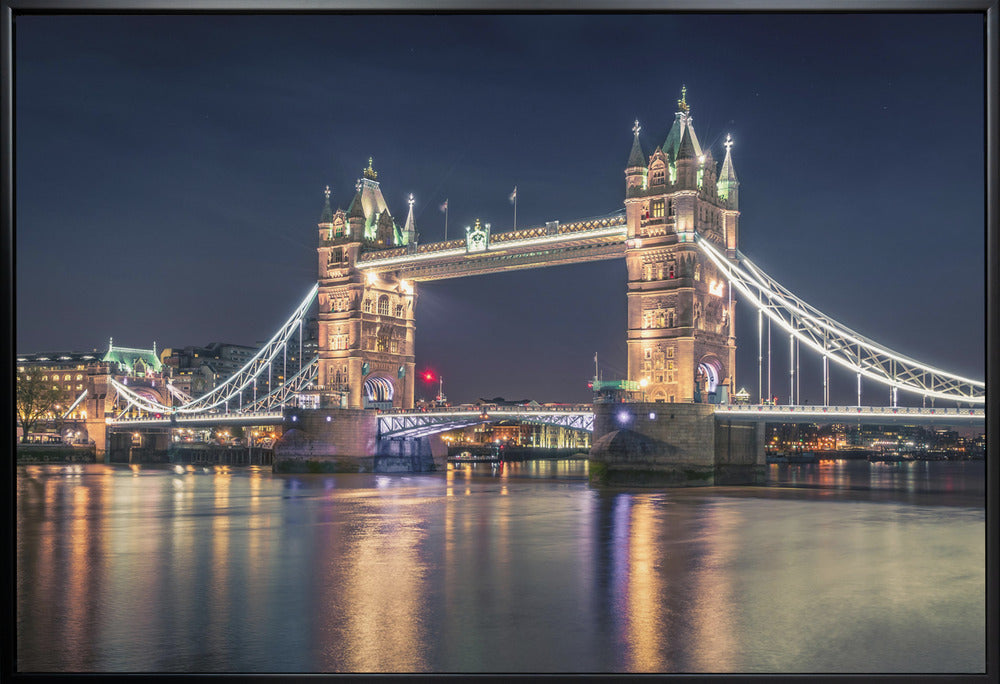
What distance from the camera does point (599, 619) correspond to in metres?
13.0

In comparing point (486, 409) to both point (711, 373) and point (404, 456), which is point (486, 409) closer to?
point (404, 456)

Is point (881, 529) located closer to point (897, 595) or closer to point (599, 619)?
point (897, 595)

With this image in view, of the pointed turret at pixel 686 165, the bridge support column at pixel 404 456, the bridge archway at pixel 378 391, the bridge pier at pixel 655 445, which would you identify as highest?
the pointed turret at pixel 686 165

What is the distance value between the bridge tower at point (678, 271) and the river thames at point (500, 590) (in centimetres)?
1322

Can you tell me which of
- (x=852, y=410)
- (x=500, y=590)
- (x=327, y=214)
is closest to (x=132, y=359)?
(x=327, y=214)

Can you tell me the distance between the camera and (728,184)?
48.3 metres

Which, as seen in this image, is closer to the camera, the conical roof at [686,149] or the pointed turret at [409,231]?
the conical roof at [686,149]

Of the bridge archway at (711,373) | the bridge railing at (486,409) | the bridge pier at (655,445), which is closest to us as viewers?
the bridge pier at (655,445)

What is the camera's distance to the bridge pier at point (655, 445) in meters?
40.7

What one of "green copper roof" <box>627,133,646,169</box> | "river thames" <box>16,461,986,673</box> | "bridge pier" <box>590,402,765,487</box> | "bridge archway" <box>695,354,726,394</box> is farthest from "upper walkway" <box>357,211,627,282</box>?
"river thames" <box>16,461,986,673</box>

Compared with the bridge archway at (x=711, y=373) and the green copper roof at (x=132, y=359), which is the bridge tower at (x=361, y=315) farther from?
the green copper roof at (x=132, y=359)

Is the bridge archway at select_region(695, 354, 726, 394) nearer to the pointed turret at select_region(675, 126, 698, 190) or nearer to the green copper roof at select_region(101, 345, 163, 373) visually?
the pointed turret at select_region(675, 126, 698, 190)

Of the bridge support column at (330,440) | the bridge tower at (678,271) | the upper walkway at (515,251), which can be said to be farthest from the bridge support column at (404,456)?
the bridge tower at (678,271)
